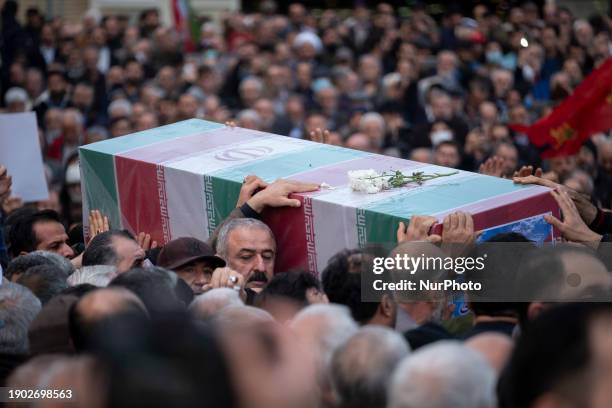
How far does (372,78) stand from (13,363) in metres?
9.52

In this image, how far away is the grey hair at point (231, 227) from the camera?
16.5ft

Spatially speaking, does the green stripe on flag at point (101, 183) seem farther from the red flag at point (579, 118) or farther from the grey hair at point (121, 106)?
the grey hair at point (121, 106)

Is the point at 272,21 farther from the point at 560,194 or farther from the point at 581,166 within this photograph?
the point at 560,194

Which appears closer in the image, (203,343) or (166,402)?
(166,402)

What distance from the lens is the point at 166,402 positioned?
2.40 meters

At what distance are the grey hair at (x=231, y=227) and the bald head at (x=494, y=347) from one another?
168 centimetres

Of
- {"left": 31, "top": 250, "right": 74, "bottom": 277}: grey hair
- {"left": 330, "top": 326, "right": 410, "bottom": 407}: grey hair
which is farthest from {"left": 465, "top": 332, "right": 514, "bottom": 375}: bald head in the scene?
{"left": 31, "top": 250, "right": 74, "bottom": 277}: grey hair

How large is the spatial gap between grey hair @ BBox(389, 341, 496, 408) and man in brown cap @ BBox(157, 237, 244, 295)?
6.29 ft

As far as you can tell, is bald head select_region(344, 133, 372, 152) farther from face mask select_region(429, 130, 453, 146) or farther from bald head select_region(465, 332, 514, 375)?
bald head select_region(465, 332, 514, 375)

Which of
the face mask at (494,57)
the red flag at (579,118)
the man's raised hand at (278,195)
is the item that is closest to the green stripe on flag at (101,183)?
the man's raised hand at (278,195)

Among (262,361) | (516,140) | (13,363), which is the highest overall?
(262,361)

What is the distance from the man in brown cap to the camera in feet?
16.0

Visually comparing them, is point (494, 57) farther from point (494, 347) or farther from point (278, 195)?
point (494, 347)

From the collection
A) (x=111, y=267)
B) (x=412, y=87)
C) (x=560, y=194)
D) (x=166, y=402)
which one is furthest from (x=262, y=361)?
(x=412, y=87)
